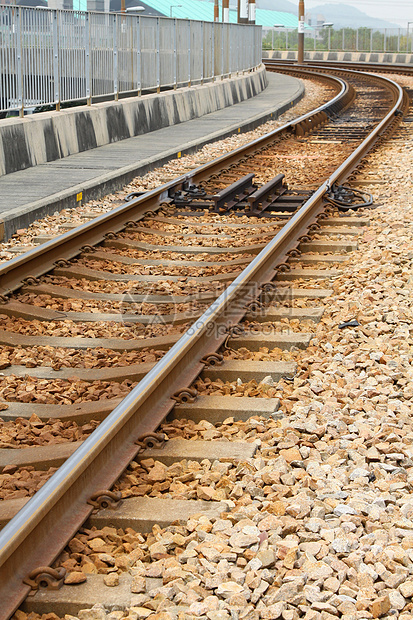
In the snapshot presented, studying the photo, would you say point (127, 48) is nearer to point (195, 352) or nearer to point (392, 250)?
point (392, 250)

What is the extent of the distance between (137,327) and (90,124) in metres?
10.0

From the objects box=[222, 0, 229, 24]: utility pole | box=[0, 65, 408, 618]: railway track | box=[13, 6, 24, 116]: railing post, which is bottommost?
box=[0, 65, 408, 618]: railway track

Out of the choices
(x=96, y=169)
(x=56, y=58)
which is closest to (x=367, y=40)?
(x=56, y=58)

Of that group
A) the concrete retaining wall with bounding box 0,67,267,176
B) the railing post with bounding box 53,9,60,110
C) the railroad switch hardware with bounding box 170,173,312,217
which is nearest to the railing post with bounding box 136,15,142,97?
the concrete retaining wall with bounding box 0,67,267,176

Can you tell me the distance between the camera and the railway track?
148 inches

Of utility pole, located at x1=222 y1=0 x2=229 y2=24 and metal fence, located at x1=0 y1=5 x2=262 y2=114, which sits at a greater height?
utility pole, located at x1=222 y1=0 x2=229 y2=24

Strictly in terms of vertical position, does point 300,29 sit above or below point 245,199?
above

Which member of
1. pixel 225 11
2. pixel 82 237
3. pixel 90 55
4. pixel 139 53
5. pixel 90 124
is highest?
pixel 225 11

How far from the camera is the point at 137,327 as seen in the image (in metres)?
6.21

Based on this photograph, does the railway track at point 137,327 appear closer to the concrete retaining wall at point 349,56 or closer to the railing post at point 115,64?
the railing post at point 115,64

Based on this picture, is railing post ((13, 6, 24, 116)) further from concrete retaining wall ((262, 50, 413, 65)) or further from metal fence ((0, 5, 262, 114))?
concrete retaining wall ((262, 50, 413, 65))

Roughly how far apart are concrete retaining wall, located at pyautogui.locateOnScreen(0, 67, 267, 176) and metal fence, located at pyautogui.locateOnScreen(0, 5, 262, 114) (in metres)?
0.43

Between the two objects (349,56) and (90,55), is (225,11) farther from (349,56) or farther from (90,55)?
(349,56)

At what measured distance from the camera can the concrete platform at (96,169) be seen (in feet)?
33.3
